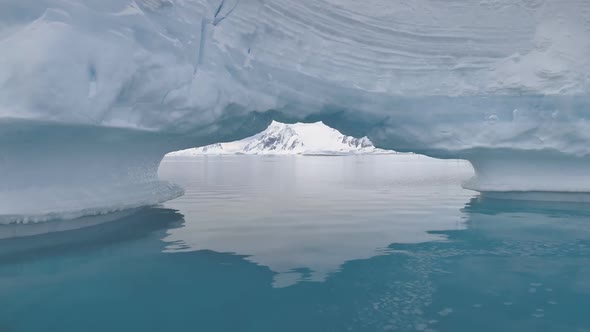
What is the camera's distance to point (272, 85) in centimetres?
873

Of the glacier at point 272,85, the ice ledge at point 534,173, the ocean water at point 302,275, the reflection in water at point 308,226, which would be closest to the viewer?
the ocean water at point 302,275

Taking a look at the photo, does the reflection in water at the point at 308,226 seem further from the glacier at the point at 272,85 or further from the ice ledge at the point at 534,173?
the glacier at the point at 272,85

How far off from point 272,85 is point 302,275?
461 cm

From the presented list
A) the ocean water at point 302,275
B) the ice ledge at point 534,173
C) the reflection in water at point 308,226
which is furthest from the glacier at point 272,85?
the reflection in water at point 308,226

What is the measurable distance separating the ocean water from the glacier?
1180mm

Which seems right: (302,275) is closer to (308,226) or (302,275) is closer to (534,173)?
(308,226)

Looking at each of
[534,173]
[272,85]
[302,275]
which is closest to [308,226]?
[272,85]

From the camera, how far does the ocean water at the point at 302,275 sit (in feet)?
13.1

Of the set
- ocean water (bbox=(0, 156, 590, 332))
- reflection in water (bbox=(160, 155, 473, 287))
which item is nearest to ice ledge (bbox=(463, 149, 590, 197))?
reflection in water (bbox=(160, 155, 473, 287))

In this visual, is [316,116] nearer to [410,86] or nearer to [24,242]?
[410,86]

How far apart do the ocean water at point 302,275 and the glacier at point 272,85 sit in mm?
1180

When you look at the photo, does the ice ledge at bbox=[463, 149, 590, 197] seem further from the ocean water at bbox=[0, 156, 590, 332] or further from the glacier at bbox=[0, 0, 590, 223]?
the ocean water at bbox=[0, 156, 590, 332]

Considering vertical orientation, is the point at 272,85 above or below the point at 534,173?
above

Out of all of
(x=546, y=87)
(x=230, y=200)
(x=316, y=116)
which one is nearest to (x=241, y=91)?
(x=316, y=116)
